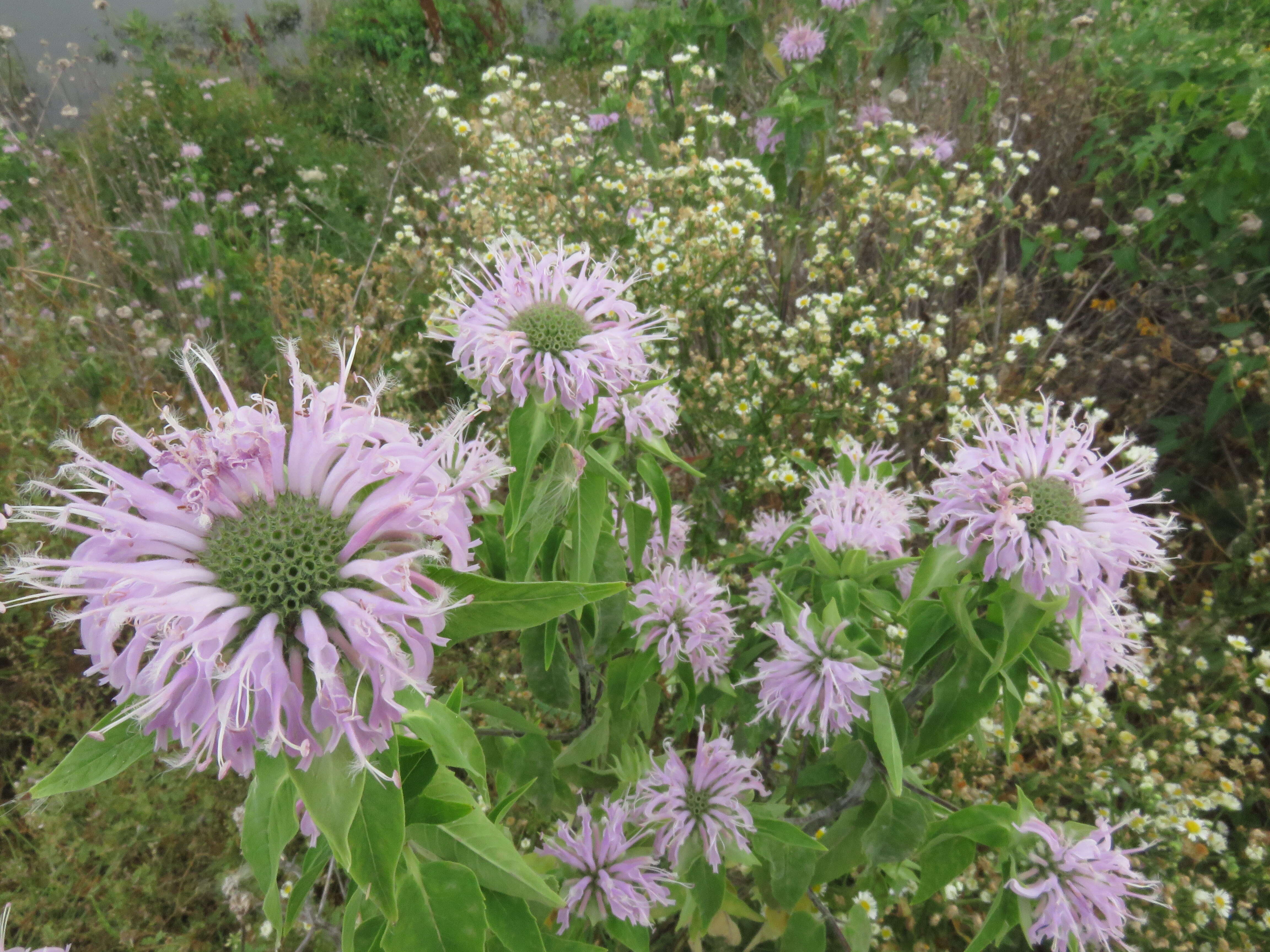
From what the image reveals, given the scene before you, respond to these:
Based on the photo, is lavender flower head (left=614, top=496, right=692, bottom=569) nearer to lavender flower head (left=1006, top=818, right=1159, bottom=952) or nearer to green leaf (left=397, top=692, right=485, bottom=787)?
green leaf (left=397, top=692, right=485, bottom=787)

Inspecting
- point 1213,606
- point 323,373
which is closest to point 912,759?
point 1213,606

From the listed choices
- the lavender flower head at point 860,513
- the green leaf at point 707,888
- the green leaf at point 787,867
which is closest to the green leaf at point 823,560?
the lavender flower head at point 860,513

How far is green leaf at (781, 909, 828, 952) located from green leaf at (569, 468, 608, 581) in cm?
92

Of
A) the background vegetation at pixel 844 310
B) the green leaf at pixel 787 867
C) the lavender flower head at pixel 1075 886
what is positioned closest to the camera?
the lavender flower head at pixel 1075 886

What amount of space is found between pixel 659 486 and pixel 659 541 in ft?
1.68

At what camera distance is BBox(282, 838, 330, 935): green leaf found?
1023 millimetres

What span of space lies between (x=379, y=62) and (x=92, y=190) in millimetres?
5712

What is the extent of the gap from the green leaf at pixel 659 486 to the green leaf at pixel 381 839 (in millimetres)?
747

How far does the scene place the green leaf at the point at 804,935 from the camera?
A: 5.00 ft

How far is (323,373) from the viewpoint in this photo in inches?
131

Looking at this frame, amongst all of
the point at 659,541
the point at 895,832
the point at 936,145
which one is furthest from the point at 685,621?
the point at 936,145

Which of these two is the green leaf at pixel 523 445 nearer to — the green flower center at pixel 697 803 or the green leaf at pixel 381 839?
the green leaf at pixel 381 839

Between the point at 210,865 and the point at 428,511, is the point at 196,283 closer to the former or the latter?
the point at 210,865

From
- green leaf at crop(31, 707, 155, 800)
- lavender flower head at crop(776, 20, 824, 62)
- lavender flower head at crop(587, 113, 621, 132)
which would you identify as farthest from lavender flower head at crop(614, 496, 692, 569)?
lavender flower head at crop(587, 113, 621, 132)
